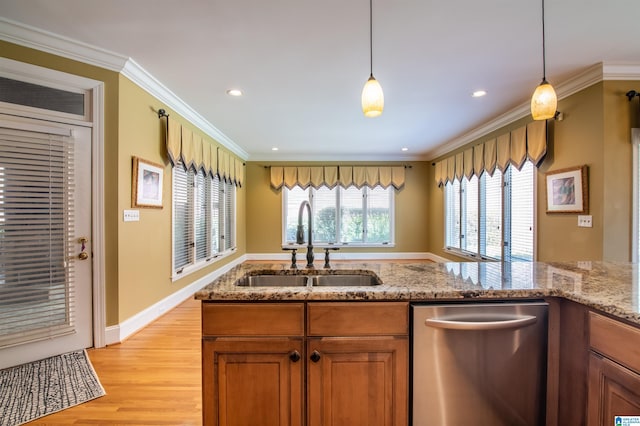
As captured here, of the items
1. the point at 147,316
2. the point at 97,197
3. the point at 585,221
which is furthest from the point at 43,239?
the point at 585,221

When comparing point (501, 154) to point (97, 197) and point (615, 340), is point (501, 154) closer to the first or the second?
point (615, 340)

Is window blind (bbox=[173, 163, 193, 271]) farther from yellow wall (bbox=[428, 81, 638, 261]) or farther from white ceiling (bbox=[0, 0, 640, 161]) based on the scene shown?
yellow wall (bbox=[428, 81, 638, 261])

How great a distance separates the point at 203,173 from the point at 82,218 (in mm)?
2180

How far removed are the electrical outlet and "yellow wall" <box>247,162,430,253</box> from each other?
13.2 ft

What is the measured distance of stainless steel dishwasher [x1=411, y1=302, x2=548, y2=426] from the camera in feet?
4.06

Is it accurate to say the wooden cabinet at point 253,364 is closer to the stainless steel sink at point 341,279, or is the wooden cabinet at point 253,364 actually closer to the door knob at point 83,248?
the stainless steel sink at point 341,279

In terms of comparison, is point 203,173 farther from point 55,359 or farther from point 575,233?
point 575,233

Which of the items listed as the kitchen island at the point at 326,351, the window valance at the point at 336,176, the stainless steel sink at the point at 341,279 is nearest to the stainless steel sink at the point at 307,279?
the stainless steel sink at the point at 341,279

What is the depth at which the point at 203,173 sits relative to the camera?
4527 mm

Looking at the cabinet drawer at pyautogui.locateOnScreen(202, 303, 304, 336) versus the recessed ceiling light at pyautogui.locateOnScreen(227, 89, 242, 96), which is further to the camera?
the recessed ceiling light at pyautogui.locateOnScreen(227, 89, 242, 96)

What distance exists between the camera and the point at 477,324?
1.19m

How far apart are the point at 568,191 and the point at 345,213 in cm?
442

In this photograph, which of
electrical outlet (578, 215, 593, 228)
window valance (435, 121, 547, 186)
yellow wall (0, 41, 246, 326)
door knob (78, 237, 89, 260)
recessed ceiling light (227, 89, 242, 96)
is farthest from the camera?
window valance (435, 121, 547, 186)

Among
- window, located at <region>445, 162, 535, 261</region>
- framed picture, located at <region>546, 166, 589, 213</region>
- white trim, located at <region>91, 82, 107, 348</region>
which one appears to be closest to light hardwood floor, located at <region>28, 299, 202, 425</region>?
white trim, located at <region>91, 82, 107, 348</region>
